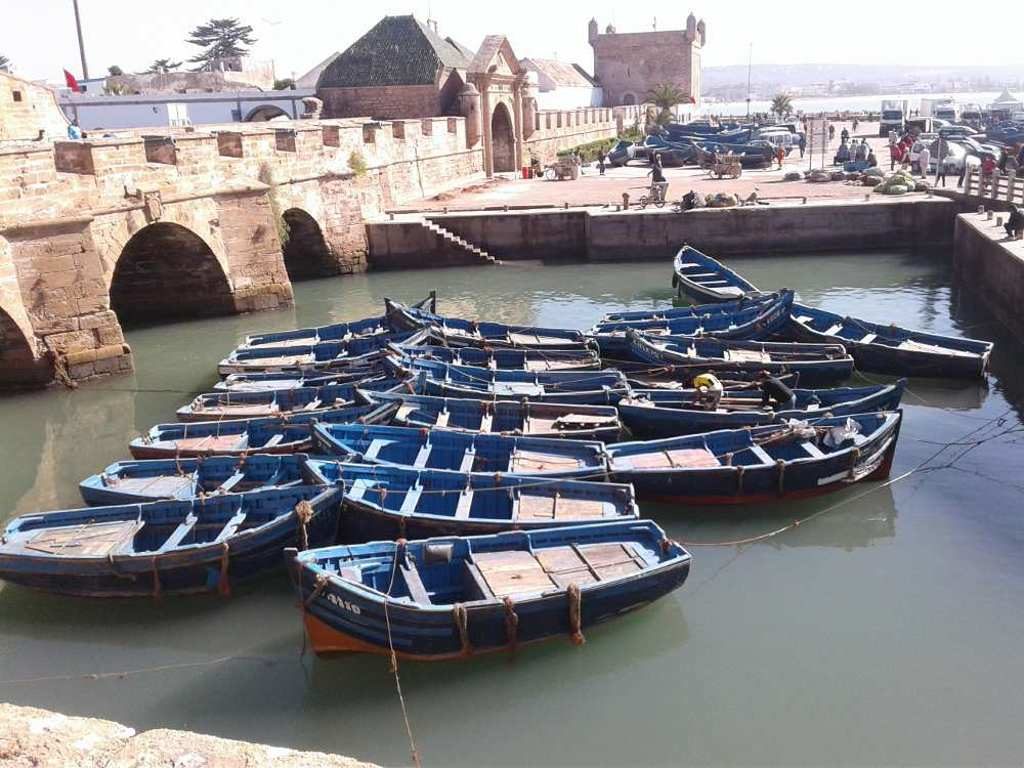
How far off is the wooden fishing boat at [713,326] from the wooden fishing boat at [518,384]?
2311 mm

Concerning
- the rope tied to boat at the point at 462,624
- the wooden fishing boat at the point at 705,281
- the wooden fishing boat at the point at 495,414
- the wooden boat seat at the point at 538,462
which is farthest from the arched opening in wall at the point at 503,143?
the rope tied to boat at the point at 462,624

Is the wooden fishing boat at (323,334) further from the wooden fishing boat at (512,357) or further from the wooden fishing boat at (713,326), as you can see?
the wooden fishing boat at (713,326)

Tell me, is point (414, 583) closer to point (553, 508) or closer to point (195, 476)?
point (553, 508)

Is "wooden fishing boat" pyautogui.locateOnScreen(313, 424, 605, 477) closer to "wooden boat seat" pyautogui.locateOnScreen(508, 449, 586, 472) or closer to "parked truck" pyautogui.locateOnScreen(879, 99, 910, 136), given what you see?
"wooden boat seat" pyautogui.locateOnScreen(508, 449, 586, 472)

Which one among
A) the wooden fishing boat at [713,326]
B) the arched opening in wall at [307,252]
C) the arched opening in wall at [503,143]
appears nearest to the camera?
the wooden fishing boat at [713,326]

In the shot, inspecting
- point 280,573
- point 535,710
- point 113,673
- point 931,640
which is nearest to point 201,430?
point 280,573

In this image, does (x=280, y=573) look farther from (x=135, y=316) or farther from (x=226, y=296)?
(x=135, y=316)

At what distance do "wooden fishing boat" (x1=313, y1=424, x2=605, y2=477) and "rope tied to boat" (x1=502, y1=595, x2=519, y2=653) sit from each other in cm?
349

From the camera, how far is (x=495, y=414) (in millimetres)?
14312

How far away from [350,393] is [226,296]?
34.2ft

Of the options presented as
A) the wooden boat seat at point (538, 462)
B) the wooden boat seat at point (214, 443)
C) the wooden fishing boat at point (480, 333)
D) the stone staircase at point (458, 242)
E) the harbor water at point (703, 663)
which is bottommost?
the harbor water at point (703, 663)

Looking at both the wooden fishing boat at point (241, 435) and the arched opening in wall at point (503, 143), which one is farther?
the arched opening in wall at point (503, 143)

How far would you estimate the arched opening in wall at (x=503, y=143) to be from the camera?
152ft

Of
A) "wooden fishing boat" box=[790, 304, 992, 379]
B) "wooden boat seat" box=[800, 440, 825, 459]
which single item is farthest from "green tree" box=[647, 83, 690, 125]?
"wooden boat seat" box=[800, 440, 825, 459]
